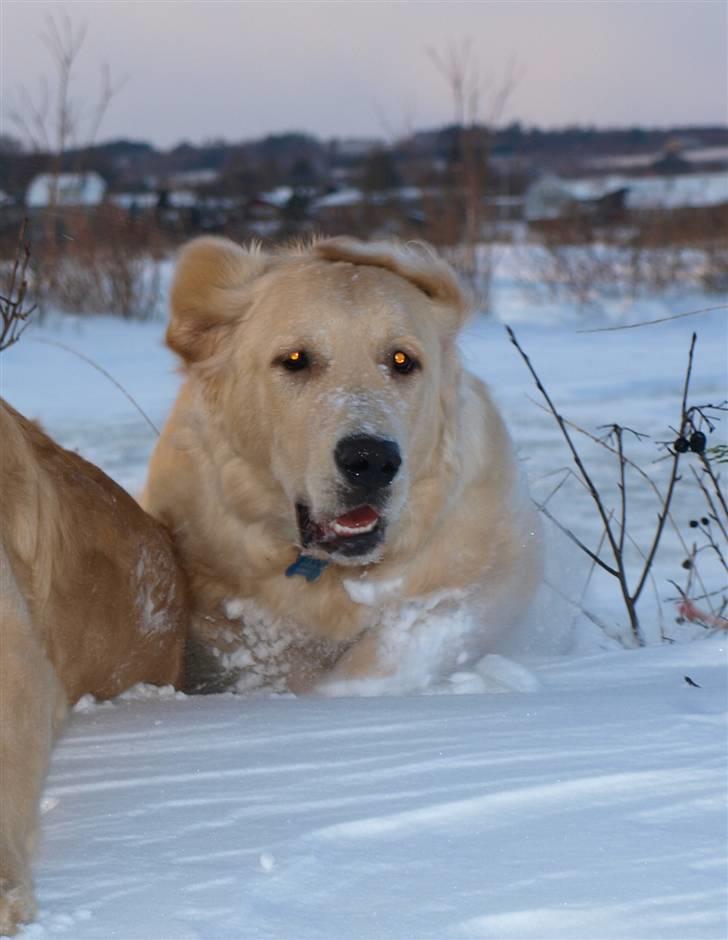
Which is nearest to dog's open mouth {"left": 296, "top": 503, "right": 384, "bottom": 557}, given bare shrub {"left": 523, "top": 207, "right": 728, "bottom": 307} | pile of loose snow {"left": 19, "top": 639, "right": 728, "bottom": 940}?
pile of loose snow {"left": 19, "top": 639, "right": 728, "bottom": 940}

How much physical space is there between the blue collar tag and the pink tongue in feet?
0.86

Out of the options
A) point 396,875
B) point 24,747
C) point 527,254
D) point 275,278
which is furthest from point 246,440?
point 527,254

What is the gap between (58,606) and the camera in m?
2.73

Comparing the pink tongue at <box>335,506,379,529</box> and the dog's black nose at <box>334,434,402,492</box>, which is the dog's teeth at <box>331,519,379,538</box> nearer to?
the pink tongue at <box>335,506,379,529</box>

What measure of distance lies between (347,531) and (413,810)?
1.44 m

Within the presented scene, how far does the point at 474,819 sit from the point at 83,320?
1208cm

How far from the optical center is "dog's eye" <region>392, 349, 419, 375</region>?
3.45 meters

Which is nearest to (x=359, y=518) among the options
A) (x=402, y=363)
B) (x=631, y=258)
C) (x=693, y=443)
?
(x=402, y=363)

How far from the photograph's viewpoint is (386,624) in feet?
11.7

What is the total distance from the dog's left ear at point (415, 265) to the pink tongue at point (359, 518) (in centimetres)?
77

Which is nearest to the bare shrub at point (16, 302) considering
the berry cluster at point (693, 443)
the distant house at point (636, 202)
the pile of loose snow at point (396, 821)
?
the pile of loose snow at point (396, 821)

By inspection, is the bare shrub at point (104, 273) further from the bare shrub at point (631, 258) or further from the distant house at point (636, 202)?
the distant house at point (636, 202)

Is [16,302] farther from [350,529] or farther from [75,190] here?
[75,190]

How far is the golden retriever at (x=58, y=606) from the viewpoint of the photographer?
6.47 feet
